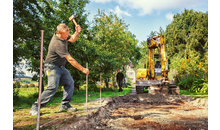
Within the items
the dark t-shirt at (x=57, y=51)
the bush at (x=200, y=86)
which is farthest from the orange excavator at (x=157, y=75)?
the dark t-shirt at (x=57, y=51)

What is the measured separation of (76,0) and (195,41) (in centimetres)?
2439

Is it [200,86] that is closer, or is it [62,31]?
[62,31]

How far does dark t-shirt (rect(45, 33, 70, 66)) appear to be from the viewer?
10.0 feet

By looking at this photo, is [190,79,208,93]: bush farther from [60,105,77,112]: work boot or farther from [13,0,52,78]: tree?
[13,0,52,78]: tree

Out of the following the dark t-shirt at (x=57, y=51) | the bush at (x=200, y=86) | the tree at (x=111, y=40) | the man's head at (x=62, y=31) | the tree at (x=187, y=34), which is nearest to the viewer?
the dark t-shirt at (x=57, y=51)

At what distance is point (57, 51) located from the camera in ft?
10.0

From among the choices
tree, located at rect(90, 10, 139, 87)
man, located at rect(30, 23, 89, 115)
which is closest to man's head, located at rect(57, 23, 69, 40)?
man, located at rect(30, 23, 89, 115)

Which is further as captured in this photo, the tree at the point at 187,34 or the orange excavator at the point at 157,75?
the tree at the point at 187,34

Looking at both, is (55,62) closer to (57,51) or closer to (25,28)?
(57,51)

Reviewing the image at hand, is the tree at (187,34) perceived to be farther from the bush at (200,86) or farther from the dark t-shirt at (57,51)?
the dark t-shirt at (57,51)

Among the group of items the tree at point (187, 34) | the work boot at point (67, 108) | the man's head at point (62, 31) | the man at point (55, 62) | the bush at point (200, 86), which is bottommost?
the bush at point (200, 86)

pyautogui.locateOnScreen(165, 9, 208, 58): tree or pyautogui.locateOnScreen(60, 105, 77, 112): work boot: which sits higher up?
pyautogui.locateOnScreen(165, 9, 208, 58): tree

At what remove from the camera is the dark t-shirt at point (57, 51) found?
305cm

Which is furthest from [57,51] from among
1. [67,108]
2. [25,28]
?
[25,28]
